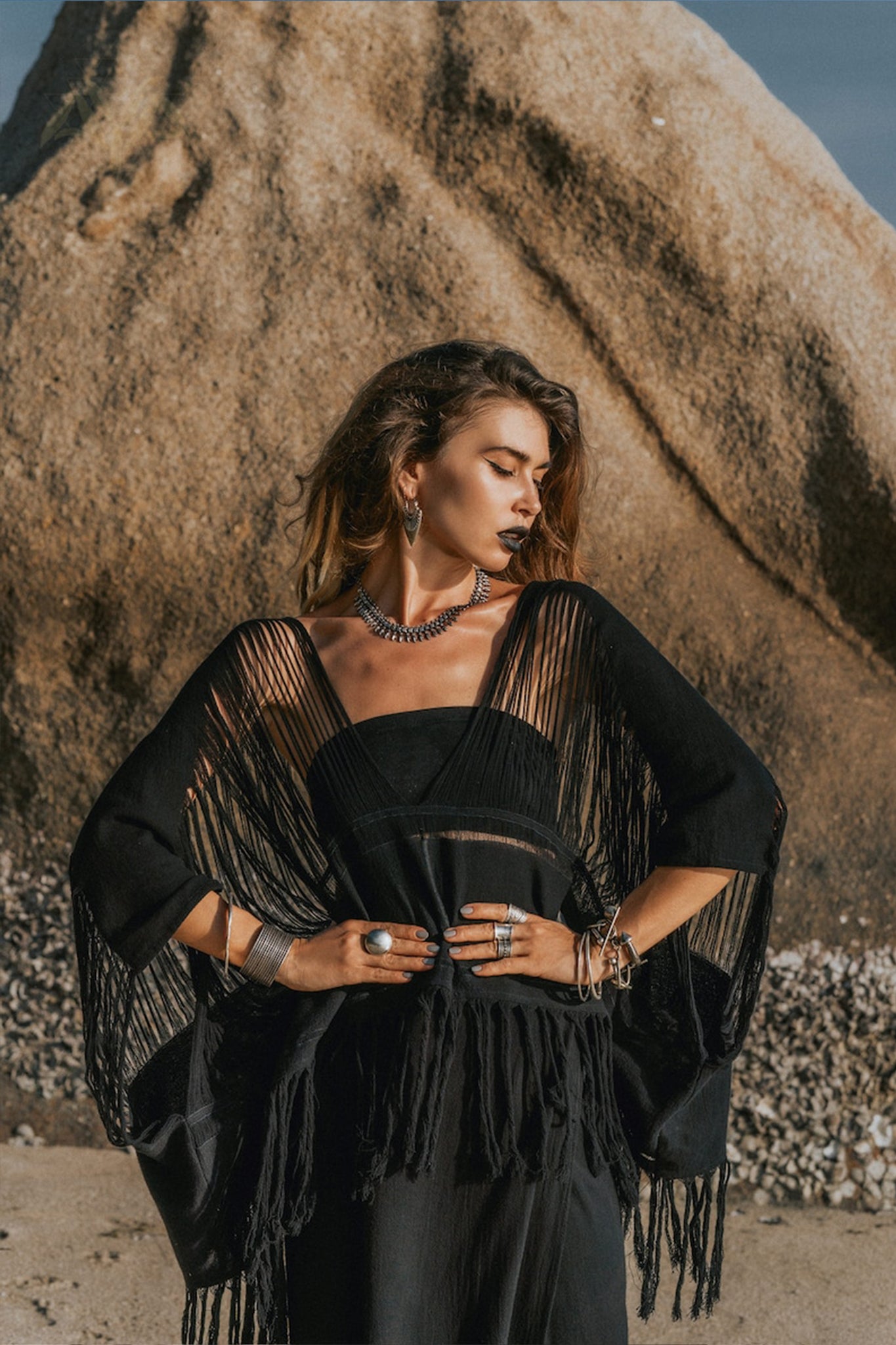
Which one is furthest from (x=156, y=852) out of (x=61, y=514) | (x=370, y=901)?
(x=61, y=514)

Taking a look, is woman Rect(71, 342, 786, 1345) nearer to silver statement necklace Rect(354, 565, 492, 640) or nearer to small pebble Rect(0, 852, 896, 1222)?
silver statement necklace Rect(354, 565, 492, 640)

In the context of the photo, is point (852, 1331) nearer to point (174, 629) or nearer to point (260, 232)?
point (174, 629)

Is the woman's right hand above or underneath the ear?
underneath

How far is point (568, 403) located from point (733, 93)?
10.4ft

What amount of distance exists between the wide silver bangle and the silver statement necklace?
530 millimetres

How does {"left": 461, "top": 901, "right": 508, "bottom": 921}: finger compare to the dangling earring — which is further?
the dangling earring

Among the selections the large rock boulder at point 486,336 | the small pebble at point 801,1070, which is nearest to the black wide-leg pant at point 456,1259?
the small pebble at point 801,1070

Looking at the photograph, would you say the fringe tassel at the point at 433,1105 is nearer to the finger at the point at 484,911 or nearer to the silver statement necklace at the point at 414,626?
the finger at the point at 484,911

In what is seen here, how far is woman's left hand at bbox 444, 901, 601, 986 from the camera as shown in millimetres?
2102

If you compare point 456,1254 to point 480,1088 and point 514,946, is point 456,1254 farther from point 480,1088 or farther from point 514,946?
point 514,946

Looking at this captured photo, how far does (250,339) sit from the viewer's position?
488 cm

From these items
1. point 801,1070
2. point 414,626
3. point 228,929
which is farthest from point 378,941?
point 801,1070

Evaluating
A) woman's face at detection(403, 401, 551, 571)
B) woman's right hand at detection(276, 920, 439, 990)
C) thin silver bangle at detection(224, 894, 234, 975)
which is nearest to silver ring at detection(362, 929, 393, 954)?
woman's right hand at detection(276, 920, 439, 990)

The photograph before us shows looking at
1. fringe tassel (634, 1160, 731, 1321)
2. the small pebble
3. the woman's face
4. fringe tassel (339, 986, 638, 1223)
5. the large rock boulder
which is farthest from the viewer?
the large rock boulder
